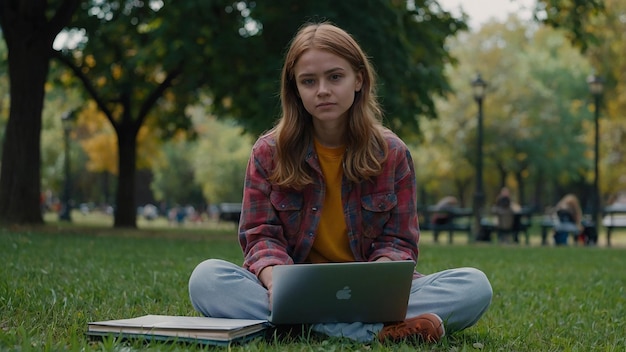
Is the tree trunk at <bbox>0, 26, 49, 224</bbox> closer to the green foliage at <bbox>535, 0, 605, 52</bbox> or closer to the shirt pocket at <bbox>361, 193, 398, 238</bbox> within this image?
the green foliage at <bbox>535, 0, 605, 52</bbox>

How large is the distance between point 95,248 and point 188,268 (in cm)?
275

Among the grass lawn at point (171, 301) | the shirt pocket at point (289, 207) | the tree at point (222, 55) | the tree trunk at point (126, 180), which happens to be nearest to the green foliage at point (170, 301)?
the grass lawn at point (171, 301)

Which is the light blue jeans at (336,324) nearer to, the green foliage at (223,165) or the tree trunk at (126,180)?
the tree trunk at (126,180)

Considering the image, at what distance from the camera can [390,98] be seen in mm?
15375

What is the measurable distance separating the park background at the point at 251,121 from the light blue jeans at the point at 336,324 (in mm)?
190

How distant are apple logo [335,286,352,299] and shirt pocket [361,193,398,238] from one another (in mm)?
643

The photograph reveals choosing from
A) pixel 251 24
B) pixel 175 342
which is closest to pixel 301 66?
pixel 175 342

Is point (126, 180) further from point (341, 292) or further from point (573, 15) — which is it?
point (341, 292)

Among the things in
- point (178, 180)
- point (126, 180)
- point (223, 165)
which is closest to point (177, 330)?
point (126, 180)

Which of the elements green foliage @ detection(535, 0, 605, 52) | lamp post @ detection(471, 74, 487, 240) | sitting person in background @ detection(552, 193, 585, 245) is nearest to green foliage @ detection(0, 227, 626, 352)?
green foliage @ detection(535, 0, 605, 52)

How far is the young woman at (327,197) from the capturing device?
4172mm

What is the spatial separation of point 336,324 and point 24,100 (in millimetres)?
13221

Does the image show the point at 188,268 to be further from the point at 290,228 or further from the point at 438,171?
the point at 438,171

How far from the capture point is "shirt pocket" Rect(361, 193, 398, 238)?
4359 millimetres
